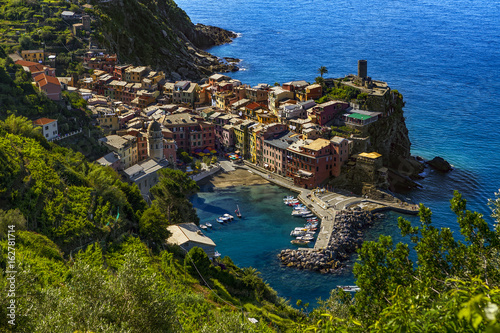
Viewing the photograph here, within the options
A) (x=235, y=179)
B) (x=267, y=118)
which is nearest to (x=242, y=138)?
(x=267, y=118)

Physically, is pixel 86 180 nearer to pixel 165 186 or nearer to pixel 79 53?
pixel 165 186

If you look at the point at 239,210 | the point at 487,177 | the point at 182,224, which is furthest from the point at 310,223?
the point at 487,177

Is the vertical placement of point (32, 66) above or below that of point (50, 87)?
above

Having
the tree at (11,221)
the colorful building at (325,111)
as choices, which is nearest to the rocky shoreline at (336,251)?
the colorful building at (325,111)

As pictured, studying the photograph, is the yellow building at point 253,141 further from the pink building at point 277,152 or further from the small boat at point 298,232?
the small boat at point 298,232

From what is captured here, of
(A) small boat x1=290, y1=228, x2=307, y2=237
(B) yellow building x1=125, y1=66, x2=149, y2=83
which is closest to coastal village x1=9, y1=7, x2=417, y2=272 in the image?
(B) yellow building x1=125, y1=66, x2=149, y2=83

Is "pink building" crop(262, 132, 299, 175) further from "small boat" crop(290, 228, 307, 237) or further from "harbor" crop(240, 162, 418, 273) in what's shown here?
"small boat" crop(290, 228, 307, 237)

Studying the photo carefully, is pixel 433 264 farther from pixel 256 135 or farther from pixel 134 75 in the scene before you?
pixel 134 75
